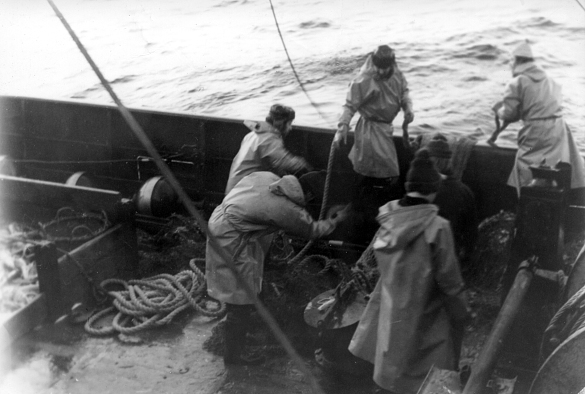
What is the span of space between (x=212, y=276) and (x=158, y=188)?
2.15m

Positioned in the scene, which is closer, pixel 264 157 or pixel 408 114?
pixel 264 157

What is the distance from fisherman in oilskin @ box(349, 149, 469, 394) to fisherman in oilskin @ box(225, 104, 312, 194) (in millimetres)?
1476

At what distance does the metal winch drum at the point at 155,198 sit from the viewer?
18.0 ft

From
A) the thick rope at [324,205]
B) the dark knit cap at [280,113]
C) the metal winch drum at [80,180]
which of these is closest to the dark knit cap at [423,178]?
the dark knit cap at [280,113]

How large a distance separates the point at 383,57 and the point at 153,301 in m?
2.81

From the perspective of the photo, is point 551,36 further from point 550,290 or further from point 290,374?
point 290,374

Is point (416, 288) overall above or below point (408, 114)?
below

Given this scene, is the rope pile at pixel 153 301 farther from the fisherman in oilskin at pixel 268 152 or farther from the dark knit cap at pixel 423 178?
the dark knit cap at pixel 423 178

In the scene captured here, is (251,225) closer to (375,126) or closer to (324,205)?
(324,205)

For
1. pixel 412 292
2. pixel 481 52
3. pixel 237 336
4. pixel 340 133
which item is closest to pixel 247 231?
pixel 237 336

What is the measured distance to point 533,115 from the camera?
16.0ft

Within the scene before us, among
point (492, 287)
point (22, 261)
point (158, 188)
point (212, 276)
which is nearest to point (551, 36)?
point (492, 287)

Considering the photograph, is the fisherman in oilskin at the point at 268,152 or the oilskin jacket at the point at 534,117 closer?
the fisherman in oilskin at the point at 268,152

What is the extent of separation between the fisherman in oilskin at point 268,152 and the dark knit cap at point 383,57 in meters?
1.14
